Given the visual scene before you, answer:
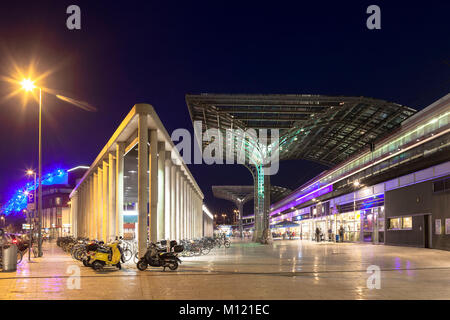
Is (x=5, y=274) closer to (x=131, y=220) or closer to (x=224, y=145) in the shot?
(x=131, y=220)

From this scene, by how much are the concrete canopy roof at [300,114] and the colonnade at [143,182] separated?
5.27m

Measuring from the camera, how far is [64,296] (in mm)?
10156

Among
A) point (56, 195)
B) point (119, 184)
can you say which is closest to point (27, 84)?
point (119, 184)

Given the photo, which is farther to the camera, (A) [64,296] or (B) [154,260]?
(B) [154,260]

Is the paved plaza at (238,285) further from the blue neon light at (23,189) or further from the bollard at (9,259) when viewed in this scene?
the blue neon light at (23,189)

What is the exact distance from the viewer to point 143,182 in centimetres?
1858

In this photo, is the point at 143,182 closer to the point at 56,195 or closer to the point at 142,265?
the point at 142,265

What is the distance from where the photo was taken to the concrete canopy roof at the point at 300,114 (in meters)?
35.5

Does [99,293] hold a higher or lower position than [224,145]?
lower

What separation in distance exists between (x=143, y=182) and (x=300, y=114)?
2339 centimetres

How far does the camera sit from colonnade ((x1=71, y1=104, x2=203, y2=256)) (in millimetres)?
18891

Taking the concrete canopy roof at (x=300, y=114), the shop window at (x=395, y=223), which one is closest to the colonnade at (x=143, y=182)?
the concrete canopy roof at (x=300, y=114)

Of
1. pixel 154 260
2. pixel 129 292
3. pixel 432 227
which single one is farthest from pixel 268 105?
pixel 129 292
